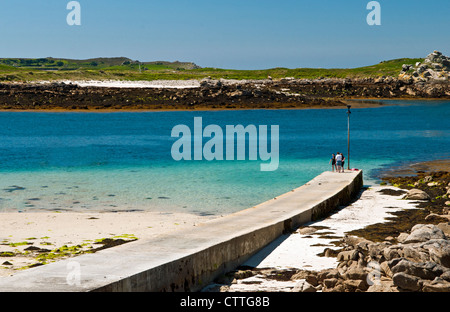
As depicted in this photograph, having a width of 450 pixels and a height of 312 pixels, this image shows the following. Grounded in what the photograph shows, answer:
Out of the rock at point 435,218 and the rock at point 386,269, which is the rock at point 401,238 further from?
the rock at point 435,218

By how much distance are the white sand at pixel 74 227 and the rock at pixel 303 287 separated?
488 cm

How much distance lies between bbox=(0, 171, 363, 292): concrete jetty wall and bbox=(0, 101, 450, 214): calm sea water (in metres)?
6.27

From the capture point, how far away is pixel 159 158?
45281 mm

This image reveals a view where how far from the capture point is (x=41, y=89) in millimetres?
109062

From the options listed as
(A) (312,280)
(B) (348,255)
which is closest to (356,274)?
(A) (312,280)

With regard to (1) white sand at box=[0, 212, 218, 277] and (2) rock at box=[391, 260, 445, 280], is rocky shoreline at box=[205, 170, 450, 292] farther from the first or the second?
(1) white sand at box=[0, 212, 218, 277]

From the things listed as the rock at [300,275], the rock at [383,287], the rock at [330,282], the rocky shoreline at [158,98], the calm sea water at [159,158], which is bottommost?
the calm sea water at [159,158]

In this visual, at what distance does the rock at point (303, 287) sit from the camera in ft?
42.2

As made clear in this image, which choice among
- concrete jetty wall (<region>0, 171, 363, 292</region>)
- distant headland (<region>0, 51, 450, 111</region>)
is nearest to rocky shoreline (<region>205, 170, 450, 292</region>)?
concrete jetty wall (<region>0, 171, 363, 292</region>)

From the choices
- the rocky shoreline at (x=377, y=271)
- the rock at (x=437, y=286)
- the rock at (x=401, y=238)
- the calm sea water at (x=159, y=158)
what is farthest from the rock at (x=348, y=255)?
the calm sea water at (x=159, y=158)

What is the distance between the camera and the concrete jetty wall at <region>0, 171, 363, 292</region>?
11.4m
